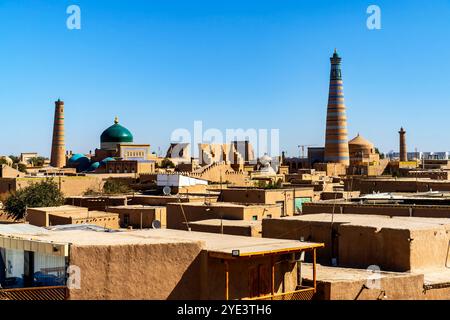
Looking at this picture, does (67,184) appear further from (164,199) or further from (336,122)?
(336,122)

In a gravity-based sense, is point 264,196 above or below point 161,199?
above

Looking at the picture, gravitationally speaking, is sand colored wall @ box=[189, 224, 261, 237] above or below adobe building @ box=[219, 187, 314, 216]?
below

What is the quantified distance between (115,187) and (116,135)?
19.4m

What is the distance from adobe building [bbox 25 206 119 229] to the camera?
20.1 meters

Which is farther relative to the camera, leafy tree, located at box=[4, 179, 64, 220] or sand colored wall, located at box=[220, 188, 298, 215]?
leafy tree, located at box=[4, 179, 64, 220]

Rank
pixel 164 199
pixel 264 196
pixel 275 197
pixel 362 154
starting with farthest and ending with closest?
pixel 362 154
pixel 164 199
pixel 275 197
pixel 264 196

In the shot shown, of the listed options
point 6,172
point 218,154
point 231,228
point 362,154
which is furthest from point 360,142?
point 231,228

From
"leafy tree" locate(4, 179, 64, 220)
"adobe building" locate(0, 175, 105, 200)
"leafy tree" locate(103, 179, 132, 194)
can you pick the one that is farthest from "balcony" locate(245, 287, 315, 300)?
"adobe building" locate(0, 175, 105, 200)

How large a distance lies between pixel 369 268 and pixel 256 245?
3.14m

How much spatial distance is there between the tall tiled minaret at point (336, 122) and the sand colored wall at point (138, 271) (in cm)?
5018

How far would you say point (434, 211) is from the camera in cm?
1605

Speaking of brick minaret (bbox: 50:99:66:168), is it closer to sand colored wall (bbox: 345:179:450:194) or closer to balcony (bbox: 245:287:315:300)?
sand colored wall (bbox: 345:179:450:194)

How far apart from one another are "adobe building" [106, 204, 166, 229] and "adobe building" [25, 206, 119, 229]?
0.56m

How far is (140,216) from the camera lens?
73.2 feet
